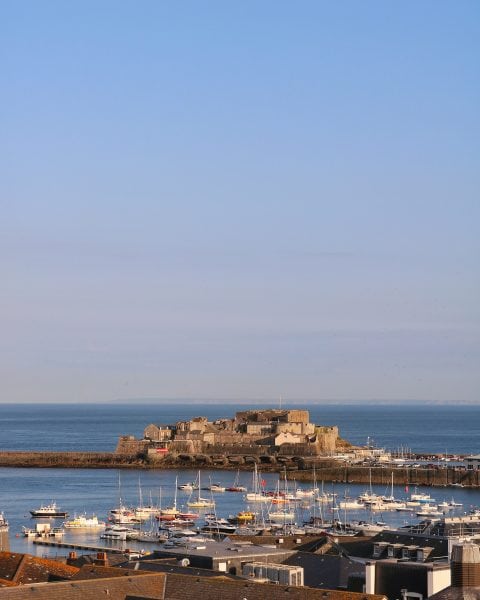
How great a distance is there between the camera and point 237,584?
27.8 m

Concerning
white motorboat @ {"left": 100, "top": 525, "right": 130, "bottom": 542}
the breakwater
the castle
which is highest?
the castle

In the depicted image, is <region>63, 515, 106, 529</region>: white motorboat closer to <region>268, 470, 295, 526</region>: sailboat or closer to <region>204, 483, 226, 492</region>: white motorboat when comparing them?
<region>268, 470, 295, 526</region>: sailboat

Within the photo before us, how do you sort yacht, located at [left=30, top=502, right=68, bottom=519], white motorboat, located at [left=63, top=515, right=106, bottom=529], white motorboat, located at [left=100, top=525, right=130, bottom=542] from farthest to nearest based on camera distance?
1. yacht, located at [left=30, top=502, right=68, bottom=519]
2. white motorboat, located at [left=63, top=515, right=106, bottom=529]
3. white motorboat, located at [left=100, top=525, right=130, bottom=542]

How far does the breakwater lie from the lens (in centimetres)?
10888

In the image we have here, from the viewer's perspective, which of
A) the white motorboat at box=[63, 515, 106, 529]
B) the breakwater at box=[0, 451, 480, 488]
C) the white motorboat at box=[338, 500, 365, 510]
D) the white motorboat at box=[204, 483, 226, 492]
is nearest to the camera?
the white motorboat at box=[63, 515, 106, 529]

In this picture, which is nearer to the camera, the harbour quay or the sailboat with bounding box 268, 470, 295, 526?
the sailboat with bounding box 268, 470, 295, 526

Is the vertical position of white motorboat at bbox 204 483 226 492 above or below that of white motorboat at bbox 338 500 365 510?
above

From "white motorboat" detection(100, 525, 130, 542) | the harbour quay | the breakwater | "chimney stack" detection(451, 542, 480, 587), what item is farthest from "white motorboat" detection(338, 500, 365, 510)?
"chimney stack" detection(451, 542, 480, 587)

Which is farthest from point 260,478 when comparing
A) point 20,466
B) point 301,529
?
point 301,529

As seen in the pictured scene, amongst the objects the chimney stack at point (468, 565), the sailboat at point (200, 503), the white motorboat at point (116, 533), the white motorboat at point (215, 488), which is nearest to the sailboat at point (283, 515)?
the sailboat at point (200, 503)

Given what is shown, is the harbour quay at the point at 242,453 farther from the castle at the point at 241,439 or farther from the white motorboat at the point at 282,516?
the white motorboat at the point at 282,516

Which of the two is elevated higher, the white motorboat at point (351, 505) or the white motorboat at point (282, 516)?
the white motorboat at point (351, 505)

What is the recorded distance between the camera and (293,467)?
11825cm

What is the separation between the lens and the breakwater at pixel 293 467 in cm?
10888
